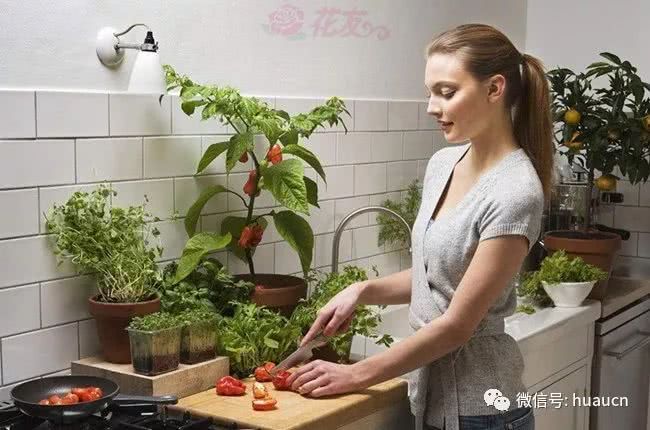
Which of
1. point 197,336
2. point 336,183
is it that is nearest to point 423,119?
point 336,183

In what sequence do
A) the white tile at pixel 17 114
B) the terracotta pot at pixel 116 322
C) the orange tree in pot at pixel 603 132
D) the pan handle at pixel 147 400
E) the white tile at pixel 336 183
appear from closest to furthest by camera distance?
the pan handle at pixel 147 400 < the white tile at pixel 17 114 < the terracotta pot at pixel 116 322 < the white tile at pixel 336 183 < the orange tree in pot at pixel 603 132

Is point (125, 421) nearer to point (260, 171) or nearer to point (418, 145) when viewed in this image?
point (260, 171)

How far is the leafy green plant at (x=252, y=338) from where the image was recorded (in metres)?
2.30

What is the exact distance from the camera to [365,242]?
3.35 m

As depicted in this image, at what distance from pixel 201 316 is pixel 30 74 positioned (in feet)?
2.16

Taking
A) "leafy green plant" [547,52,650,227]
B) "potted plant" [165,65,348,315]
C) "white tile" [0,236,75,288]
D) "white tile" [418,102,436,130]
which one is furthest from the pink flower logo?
"leafy green plant" [547,52,650,227]

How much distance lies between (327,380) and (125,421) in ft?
1.48

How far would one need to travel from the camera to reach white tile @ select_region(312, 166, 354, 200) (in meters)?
3.10

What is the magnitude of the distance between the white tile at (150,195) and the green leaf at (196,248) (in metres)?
0.11

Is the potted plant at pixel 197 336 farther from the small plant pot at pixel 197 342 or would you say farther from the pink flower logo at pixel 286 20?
the pink flower logo at pixel 286 20

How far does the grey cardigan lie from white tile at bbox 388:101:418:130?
116cm

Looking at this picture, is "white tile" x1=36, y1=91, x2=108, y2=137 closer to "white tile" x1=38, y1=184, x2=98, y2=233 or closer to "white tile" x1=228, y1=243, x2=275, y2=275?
"white tile" x1=38, y1=184, x2=98, y2=233

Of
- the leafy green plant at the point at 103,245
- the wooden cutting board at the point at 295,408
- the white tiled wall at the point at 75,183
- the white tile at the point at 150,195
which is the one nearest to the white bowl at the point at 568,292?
the white tiled wall at the point at 75,183

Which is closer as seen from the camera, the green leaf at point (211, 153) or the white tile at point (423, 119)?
the green leaf at point (211, 153)
